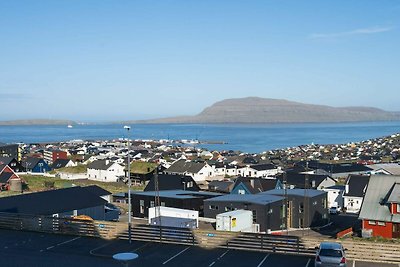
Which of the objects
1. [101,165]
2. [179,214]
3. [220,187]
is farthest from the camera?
[101,165]

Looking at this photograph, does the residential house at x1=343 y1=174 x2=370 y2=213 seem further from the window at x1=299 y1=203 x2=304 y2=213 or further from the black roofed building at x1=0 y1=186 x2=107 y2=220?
the black roofed building at x1=0 y1=186 x2=107 y2=220

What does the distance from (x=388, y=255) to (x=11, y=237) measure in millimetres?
10493

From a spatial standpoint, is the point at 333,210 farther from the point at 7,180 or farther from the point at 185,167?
the point at 7,180

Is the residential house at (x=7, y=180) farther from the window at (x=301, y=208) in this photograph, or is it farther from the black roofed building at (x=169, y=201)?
the window at (x=301, y=208)

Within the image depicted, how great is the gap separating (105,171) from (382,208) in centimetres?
4626

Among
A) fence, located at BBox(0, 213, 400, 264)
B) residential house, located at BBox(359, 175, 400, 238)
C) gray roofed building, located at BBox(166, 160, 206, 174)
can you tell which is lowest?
gray roofed building, located at BBox(166, 160, 206, 174)

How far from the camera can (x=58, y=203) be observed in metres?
27.3

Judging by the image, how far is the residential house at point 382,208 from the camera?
26.1 meters

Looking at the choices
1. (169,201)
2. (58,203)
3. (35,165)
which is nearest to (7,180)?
(169,201)

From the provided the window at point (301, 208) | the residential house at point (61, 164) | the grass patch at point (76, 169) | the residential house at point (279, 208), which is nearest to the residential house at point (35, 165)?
the residential house at point (61, 164)

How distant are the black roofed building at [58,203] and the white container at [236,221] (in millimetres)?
7655

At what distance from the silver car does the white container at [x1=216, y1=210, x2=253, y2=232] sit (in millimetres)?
18314

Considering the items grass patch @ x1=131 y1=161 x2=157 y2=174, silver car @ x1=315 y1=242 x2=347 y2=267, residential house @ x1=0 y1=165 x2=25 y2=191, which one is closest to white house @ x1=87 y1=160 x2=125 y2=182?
grass patch @ x1=131 y1=161 x2=157 y2=174

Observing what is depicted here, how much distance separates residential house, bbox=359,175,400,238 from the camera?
26141mm
